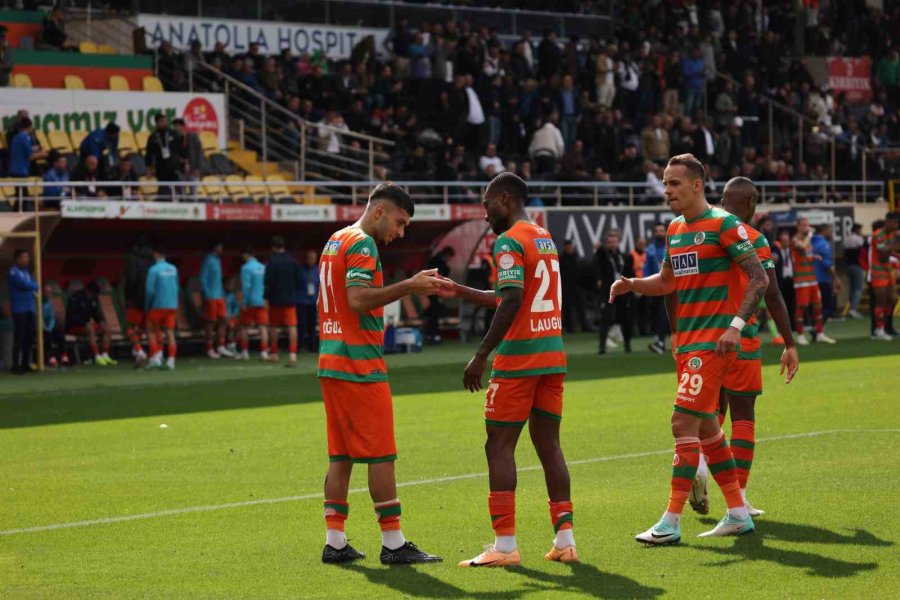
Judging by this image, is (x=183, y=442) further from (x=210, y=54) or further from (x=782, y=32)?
(x=782, y=32)

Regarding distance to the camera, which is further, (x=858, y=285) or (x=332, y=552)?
(x=858, y=285)

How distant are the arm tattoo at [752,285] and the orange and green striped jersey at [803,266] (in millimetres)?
18088

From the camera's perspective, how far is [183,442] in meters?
14.9

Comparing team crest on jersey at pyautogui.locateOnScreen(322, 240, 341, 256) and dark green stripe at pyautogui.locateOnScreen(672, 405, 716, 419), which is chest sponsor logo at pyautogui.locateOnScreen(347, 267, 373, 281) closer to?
team crest on jersey at pyautogui.locateOnScreen(322, 240, 341, 256)

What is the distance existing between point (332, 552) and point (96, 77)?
77.7ft

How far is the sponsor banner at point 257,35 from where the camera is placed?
33688 millimetres

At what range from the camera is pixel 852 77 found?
4688 centimetres

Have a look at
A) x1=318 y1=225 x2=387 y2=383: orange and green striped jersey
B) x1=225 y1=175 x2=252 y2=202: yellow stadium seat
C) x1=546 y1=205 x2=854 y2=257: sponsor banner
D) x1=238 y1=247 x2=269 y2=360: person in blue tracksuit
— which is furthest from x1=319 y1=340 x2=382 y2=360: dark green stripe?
x1=546 y1=205 x2=854 y2=257: sponsor banner

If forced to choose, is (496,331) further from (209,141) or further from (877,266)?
(209,141)

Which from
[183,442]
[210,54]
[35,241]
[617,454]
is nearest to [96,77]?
[210,54]

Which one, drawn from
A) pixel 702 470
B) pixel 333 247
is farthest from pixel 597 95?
pixel 333 247

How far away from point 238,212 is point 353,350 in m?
18.2

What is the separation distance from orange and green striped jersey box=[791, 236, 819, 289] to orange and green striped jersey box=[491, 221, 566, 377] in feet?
Result: 61.7

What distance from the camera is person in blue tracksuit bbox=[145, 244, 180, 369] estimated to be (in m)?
24.5
